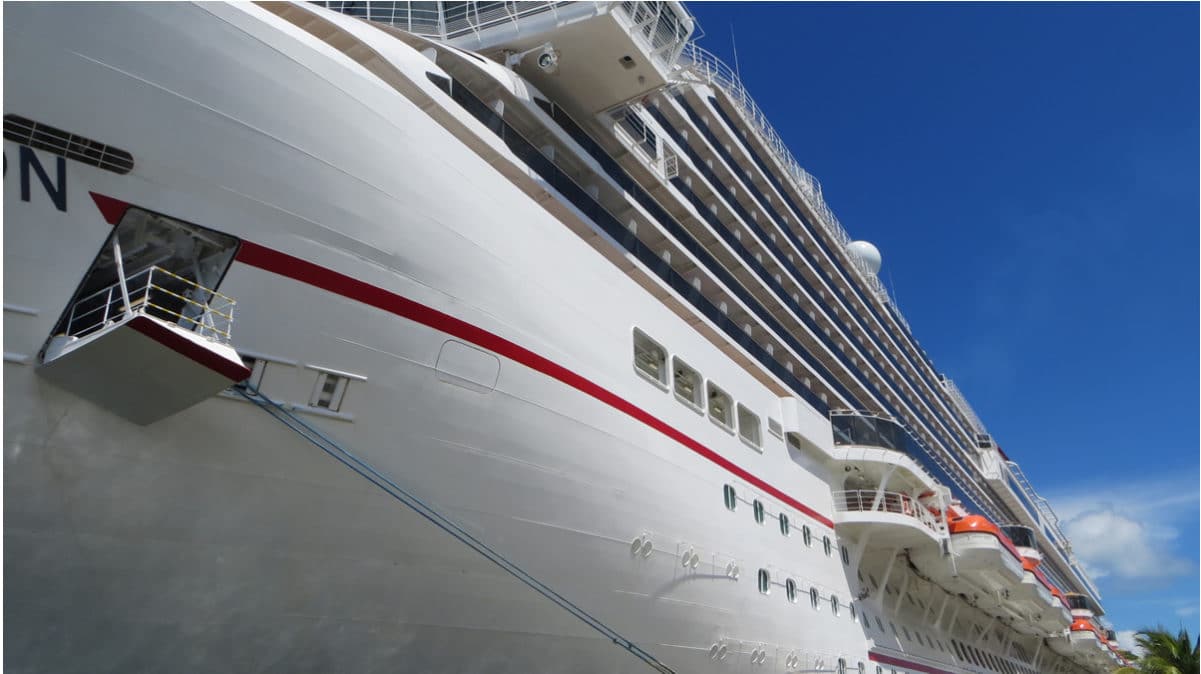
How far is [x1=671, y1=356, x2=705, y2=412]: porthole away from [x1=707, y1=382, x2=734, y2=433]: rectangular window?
71cm

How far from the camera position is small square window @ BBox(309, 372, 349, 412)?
7047 mm

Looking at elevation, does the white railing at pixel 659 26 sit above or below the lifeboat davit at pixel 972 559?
above

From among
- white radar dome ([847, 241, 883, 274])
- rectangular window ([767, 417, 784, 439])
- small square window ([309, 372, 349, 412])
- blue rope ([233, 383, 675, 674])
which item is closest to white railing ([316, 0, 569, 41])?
small square window ([309, 372, 349, 412])

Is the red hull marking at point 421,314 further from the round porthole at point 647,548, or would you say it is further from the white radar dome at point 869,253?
the white radar dome at point 869,253

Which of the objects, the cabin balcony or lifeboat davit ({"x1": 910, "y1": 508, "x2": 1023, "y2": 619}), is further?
lifeboat davit ({"x1": 910, "y1": 508, "x2": 1023, "y2": 619})

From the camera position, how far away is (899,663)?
17.3m

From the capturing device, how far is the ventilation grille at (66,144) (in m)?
5.98

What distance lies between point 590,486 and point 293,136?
4568 mm

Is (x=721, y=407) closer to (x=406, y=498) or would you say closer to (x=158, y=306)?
(x=406, y=498)

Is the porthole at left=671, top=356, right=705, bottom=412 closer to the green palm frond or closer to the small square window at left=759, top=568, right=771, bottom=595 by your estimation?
the small square window at left=759, top=568, right=771, bottom=595

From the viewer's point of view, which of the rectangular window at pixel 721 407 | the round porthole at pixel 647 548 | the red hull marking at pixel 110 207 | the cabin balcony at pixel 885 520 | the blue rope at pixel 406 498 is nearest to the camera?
the red hull marking at pixel 110 207

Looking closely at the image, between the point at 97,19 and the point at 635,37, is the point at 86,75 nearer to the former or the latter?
the point at 97,19

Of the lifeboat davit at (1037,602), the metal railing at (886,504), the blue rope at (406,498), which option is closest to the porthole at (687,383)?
the blue rope at (406,498)

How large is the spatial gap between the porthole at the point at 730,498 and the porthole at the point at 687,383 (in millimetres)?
1200
